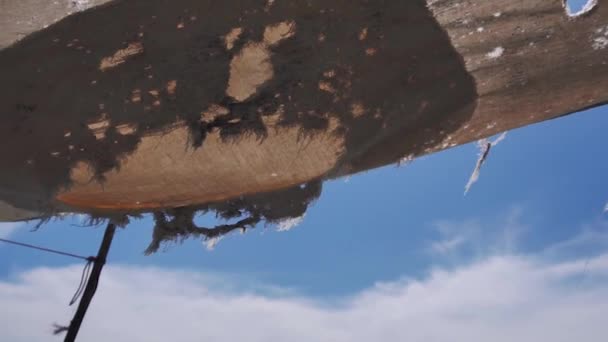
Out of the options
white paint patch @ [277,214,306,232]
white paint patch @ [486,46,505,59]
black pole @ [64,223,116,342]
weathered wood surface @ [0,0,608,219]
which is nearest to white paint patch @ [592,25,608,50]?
weathered wood surface @ [0,0,608,219]

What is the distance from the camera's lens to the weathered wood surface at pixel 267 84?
3.54ft

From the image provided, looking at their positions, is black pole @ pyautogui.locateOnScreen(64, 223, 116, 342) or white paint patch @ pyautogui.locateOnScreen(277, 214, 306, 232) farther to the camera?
black pole @ pyautogui.locateOnScreen(64, 223, 116, 342)

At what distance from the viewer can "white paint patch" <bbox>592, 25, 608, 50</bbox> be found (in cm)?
114

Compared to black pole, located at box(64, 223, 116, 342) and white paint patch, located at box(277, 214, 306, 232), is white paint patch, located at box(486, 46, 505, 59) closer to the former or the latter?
white paint patch, located at box(277, 214, 306, 232)

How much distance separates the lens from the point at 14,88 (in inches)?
43.5

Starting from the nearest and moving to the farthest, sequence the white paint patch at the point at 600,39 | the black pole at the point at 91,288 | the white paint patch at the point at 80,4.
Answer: the white paint patch at the point at 80,4
the white paint patch at the point at 600,39
the black pole at the point at 91,288

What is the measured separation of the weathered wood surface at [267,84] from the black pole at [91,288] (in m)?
0.97

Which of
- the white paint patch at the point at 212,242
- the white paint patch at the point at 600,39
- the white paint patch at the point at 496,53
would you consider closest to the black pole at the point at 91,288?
the white paint patch at the point at 212,242

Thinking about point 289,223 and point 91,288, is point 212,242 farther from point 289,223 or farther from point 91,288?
point 91,288

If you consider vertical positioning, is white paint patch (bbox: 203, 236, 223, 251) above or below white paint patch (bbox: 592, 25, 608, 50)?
below

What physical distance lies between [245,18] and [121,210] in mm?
716

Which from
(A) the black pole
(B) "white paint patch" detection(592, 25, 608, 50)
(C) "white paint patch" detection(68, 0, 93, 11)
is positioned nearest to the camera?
(C) "white paint patch" detection(68, 0, 93, 11)

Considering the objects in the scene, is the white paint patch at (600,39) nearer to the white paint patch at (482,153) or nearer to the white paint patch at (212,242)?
the white paint patch at (482,153)

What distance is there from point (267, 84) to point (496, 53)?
0.51 m
